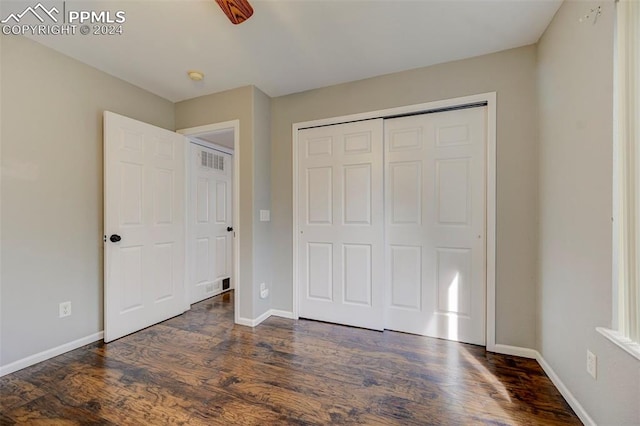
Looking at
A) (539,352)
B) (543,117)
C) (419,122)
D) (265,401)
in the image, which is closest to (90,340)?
(265,401)

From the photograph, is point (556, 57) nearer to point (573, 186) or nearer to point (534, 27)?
point (534, 27)

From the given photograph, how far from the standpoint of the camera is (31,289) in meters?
1.96

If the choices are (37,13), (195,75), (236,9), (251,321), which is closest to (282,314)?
(251,321)

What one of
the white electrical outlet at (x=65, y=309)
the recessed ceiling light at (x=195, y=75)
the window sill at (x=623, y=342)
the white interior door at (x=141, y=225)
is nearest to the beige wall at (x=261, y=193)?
the recessed ceiling light at (x=195, y=75)

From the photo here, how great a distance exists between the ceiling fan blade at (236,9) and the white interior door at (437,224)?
146cm

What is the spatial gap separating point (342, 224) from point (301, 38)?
5.35ft

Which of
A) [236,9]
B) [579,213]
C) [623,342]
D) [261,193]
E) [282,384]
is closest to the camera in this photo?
[623,342]

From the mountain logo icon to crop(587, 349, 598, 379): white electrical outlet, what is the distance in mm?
3689

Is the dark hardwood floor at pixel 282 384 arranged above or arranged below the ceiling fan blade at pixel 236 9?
below

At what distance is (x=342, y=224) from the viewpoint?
2.72m

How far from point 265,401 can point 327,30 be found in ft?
8.10

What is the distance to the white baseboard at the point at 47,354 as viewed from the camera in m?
1.84

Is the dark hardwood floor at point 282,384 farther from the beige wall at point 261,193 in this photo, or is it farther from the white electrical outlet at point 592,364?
the beige wall at point 261,193

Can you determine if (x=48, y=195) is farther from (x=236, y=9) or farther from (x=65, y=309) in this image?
(x=236, y=9)
